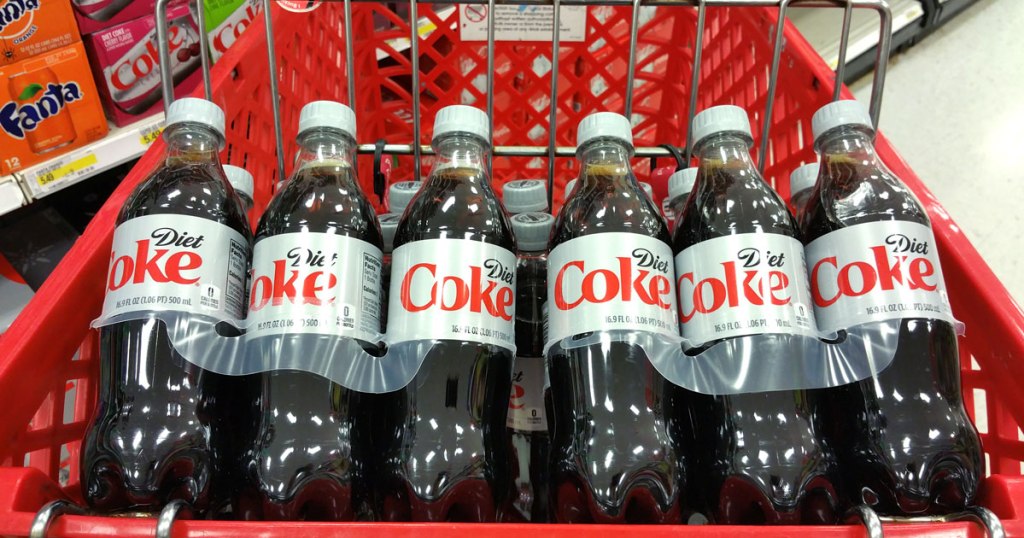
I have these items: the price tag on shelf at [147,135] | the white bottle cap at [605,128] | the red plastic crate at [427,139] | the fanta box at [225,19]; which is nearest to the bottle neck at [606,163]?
the white bottle cap at [605,128]

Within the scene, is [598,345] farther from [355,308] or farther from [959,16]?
[959,16]

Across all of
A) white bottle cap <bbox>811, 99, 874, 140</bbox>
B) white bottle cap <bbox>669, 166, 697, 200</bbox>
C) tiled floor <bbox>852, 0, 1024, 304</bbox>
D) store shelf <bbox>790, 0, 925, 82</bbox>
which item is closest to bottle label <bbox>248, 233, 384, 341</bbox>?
white bottle cap <bbox>669, 166, 697, 200</bbox>

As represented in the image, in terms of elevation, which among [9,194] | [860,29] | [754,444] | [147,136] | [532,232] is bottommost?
[754,444]

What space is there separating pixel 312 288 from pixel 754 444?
0.46 metres

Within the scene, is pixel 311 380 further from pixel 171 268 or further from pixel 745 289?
pixel 745 289

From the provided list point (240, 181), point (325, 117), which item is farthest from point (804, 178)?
point (240, 181)

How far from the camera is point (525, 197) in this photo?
92cm

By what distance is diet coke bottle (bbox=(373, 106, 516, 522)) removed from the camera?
2.15 feet

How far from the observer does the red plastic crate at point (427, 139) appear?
21.8 inches

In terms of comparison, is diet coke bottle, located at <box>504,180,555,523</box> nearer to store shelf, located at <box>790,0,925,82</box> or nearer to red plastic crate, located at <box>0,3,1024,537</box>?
red plastic crate, located at <box>0,3,1024,537</box>

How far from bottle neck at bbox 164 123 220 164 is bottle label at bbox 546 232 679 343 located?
438 mm

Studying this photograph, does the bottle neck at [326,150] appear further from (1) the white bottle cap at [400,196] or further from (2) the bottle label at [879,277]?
(2) the bottle label at [879,277]

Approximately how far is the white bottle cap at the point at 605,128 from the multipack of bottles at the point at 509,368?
0.28 feet

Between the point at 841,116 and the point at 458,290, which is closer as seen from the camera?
the point at 458,290
